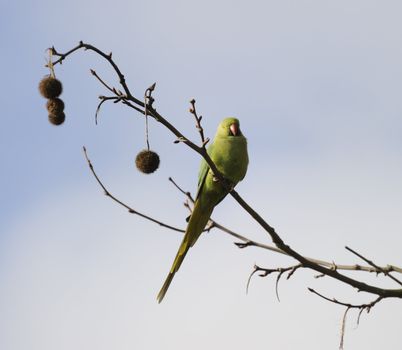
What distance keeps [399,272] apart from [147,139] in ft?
5.55

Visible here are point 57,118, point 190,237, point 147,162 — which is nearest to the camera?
point 57,118

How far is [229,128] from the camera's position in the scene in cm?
568

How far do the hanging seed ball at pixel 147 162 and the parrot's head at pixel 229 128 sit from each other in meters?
1.98

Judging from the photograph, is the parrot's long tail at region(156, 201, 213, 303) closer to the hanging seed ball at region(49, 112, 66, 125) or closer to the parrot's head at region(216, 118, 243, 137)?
the parrot's head at region(216, 118, 243, 137)

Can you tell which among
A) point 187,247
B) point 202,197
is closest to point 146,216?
point 187,247

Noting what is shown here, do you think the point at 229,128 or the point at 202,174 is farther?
the point at 229,128

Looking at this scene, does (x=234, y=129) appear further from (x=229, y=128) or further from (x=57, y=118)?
(x=57, y=118)

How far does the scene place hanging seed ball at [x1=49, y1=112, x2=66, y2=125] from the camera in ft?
11.3

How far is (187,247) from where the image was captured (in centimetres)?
503

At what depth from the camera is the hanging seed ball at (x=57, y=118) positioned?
11.3 feet

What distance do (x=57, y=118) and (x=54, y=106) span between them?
0.11 meters

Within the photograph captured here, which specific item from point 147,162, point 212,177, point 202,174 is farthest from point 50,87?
point 202,174

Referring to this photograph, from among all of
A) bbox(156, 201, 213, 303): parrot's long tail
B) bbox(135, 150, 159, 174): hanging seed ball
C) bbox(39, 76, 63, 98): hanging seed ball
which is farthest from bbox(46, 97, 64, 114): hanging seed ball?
bbox(156, 201, 213, 303): parrot's long tail

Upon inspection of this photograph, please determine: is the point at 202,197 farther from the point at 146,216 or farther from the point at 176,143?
the point at 176,143
